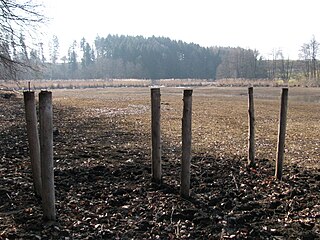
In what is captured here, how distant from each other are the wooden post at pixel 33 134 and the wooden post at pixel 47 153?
2.32 ft

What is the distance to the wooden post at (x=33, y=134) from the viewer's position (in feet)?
19.8

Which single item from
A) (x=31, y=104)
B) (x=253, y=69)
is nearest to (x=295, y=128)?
(x=31, y=104)

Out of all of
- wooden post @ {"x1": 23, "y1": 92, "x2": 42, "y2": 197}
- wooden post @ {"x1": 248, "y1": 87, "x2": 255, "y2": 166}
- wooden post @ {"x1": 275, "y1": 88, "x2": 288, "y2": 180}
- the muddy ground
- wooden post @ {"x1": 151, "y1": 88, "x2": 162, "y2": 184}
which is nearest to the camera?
the muddy ground

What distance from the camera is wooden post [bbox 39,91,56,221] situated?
539 centimetres

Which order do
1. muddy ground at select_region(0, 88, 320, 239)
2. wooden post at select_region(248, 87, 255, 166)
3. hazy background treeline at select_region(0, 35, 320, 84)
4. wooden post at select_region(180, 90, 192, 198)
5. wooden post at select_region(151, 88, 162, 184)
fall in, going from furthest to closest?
hazy background treeline at select_region(0, 35, 320, 84)
wooden post at select_region(248, 87, 255, 166)
wooden post at select_region(151, 88, 162, 184)
wooden post at select_region(180, 90, 192, 198)
muddy ground at select_region(0, 88, 320, 239)

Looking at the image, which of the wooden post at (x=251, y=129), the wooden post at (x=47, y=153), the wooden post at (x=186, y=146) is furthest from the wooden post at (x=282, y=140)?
the wooden post at (x=47, y=153)

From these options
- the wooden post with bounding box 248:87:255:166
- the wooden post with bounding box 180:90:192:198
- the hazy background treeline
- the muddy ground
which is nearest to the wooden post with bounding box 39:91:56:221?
the muddy ground

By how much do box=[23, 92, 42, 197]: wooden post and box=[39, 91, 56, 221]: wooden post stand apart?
0.71m

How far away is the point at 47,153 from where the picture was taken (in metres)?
5.42

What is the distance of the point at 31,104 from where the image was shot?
19.7 ft

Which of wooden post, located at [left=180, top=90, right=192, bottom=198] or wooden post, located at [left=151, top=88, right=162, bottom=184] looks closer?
wooden post, located at [left=180, top=90, right=192, bottom=198]

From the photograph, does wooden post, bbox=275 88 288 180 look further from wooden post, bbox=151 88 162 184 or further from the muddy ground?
wooden post, bbox=151 88 162 184

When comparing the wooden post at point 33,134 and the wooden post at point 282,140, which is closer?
the wooden post at point 33,134

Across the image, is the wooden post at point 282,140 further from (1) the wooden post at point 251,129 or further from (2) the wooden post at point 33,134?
(2) the wooden post at point 33,134
